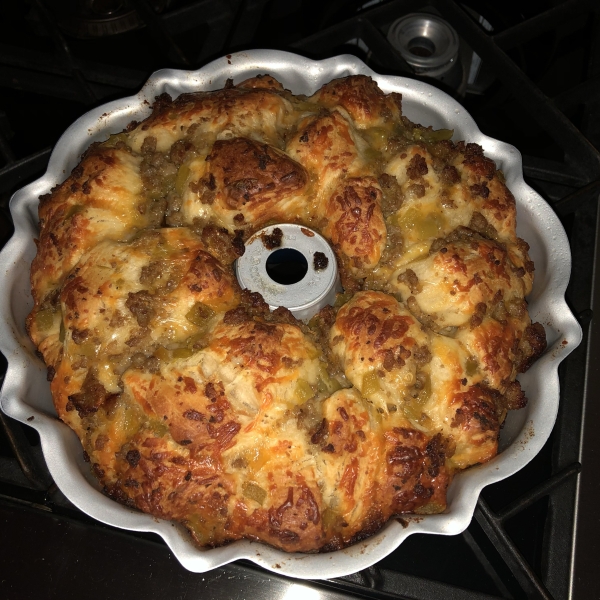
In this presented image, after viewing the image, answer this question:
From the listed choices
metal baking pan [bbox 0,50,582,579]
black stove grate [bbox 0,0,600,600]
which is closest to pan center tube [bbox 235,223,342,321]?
metal baking pan [bbox 0,50,582,579]

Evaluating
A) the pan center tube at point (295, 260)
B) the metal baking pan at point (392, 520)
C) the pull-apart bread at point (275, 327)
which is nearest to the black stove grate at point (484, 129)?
the metal baking pan at point (392, 520)

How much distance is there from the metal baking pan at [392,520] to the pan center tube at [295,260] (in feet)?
2.88

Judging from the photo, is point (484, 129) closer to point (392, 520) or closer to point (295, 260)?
A: point (295, 260)

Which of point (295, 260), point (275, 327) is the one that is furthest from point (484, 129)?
point (275, 327)

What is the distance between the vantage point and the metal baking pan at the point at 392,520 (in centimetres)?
220

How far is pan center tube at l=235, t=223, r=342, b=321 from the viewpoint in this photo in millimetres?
2473

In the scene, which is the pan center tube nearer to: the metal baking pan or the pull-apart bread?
the pull-apart bread

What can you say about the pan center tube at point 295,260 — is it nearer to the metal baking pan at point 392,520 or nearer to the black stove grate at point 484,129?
the metal baking pan at point 392,520

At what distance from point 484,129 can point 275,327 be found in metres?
2.44

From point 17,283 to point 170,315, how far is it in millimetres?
886

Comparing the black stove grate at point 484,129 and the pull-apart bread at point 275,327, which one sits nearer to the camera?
the pull-apart bread at point 275,327

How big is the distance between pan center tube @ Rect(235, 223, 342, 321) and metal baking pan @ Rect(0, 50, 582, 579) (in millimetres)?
877

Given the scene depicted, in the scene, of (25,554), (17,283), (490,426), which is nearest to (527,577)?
(490,426)

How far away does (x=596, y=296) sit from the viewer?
3064 millimetres
